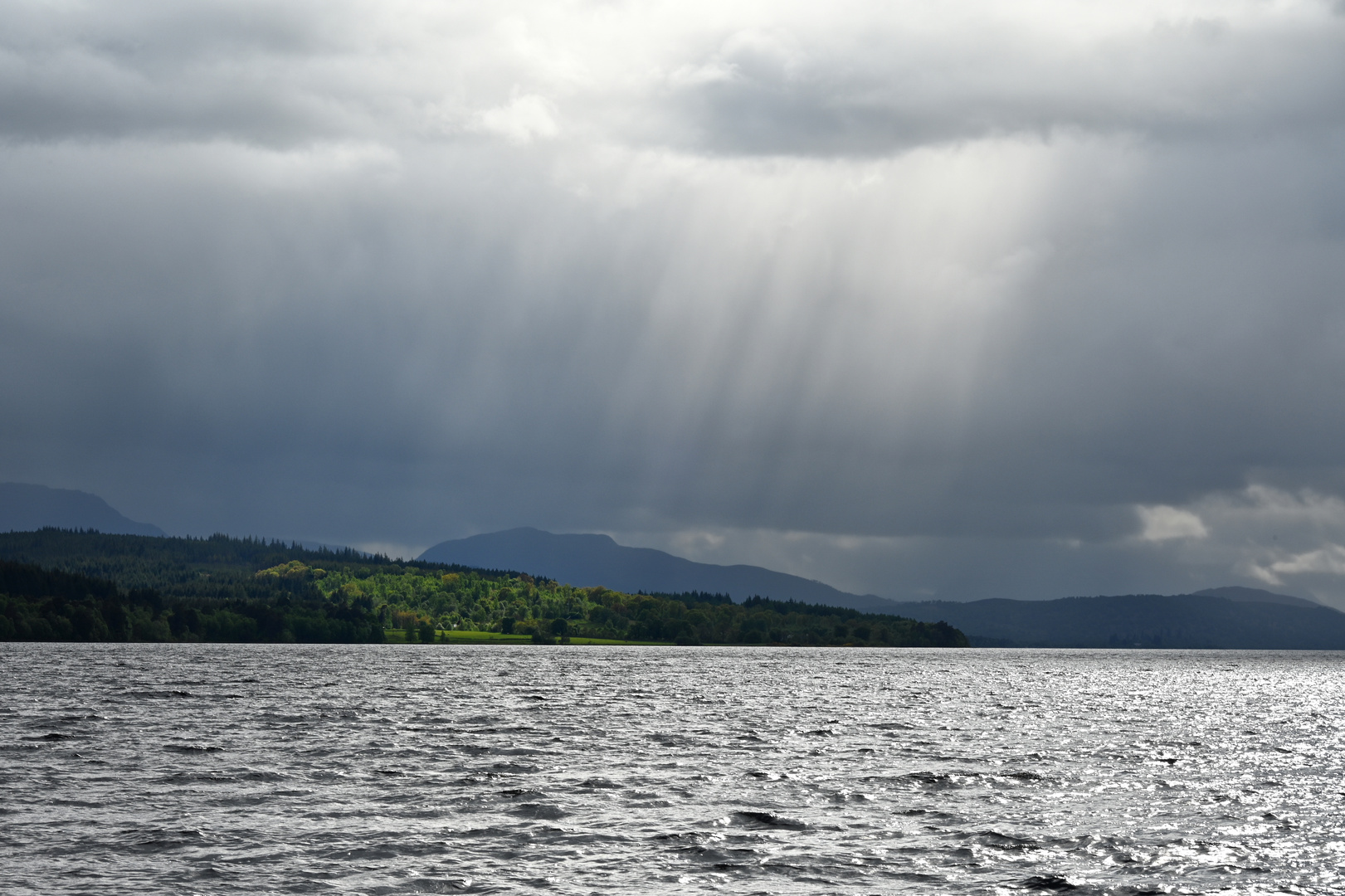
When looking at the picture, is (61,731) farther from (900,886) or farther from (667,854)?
(900,886)

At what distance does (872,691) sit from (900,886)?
13063 cm

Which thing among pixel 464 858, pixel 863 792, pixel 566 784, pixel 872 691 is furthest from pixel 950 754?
pixel 872 691

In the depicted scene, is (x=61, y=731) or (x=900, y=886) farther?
(x=61, y=731)

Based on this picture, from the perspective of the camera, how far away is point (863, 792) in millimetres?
52594

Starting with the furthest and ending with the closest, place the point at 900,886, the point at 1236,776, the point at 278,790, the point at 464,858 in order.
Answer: the point at 1236,776, the point at 278,790, the point at 464,858, the point at 900,886

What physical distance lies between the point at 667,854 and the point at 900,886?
317 inches

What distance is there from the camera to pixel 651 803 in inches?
1916

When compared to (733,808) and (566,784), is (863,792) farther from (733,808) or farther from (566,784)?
(566,784)

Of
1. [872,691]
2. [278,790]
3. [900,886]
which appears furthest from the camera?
[872,691]

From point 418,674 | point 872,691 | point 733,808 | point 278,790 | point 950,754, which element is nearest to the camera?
point 733,808

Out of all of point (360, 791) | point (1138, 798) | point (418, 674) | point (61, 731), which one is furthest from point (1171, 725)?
point (418, 674)

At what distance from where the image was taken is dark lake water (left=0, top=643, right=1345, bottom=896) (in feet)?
113

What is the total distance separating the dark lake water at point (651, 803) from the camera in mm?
34469

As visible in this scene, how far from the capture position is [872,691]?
6314 inches
